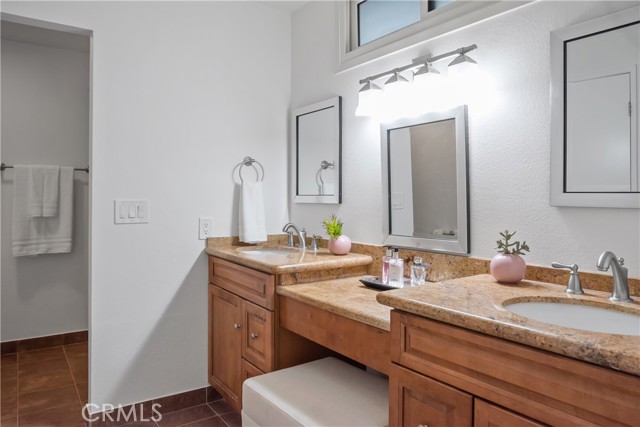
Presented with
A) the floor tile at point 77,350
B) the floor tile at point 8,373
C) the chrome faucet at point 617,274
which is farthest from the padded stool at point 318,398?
the floor tile at point 77,350

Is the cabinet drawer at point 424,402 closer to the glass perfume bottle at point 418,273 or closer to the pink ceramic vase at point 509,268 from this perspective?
the pink ceramic vase at point 509,268

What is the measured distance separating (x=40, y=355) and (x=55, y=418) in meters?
1.10

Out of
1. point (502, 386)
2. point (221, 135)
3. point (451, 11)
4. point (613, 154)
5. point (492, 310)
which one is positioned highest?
point (451, 11)

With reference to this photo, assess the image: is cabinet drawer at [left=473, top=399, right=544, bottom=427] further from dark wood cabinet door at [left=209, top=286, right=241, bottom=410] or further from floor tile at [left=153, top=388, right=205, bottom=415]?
floor tile at [left=153, top=388, right=205, bottom=415]

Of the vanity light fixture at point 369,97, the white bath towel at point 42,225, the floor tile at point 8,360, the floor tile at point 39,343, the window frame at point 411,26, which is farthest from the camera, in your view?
the floor tile at point 39,343

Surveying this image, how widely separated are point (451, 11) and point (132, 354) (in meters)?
2.33

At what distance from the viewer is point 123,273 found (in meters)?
2.25

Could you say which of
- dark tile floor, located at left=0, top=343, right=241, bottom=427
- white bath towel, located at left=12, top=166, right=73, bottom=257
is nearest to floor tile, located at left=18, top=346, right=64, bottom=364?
dark tile floor, located at left=0, top=343, right=241, bottom=427

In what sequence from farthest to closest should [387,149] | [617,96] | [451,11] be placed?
[387,149], [451,11], [617,96]

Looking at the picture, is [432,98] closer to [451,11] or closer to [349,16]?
[451,11]

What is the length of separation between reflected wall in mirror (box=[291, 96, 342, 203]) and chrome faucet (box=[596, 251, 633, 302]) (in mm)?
1397

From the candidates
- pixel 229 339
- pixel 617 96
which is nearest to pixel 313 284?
pixel 229 339

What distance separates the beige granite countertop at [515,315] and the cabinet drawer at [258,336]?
83 cm

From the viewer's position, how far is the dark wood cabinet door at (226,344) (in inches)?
84.9
